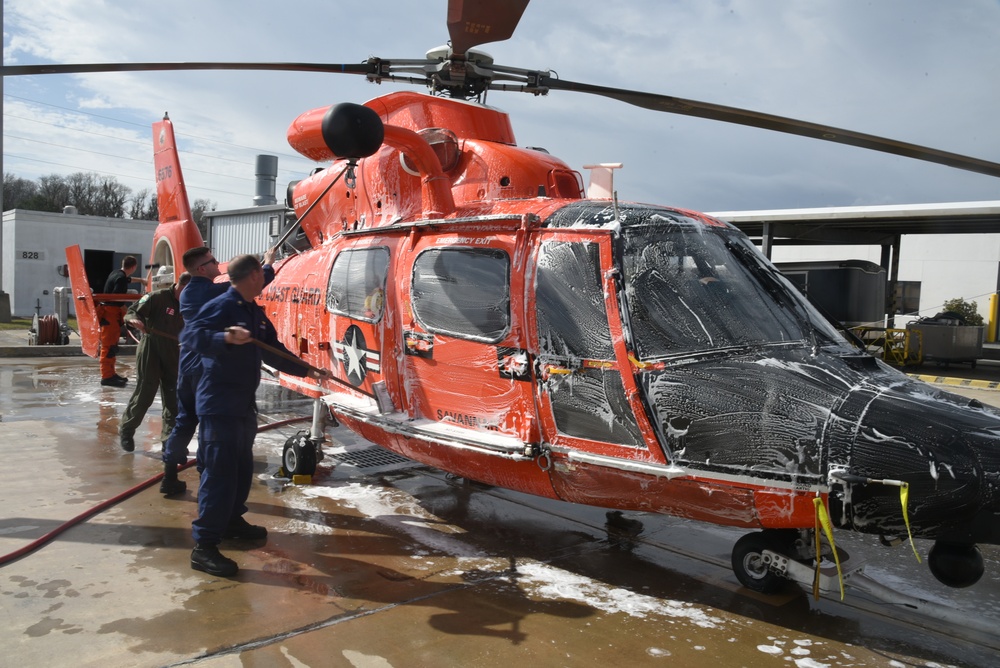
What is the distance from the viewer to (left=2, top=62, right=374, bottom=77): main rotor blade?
4715mm

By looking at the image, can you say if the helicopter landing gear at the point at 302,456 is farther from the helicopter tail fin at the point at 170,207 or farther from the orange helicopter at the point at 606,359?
the helicopter tail fin at the point at 170,207

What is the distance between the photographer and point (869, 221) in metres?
18.5

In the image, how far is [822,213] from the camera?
730 inches

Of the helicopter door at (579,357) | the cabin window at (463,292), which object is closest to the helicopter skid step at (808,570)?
the helicopter door at (579,357)

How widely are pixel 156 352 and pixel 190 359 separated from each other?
174cm

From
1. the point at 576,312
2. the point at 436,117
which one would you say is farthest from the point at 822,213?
the point at 576,312

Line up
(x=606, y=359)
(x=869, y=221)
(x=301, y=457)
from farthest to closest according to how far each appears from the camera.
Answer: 1. (x=869, y=221)
2. (x=301, y=457)
3. (x=606, y=359)

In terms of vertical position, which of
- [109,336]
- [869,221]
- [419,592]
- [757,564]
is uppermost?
[869,221]

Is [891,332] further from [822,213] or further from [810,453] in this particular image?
[810,453]

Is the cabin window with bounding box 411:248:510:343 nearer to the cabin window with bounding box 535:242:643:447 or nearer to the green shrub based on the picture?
the cabin window with bounding box 535:242:643:447

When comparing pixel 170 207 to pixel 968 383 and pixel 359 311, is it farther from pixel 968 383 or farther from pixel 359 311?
pixel 968 383

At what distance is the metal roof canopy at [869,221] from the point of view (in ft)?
55.2

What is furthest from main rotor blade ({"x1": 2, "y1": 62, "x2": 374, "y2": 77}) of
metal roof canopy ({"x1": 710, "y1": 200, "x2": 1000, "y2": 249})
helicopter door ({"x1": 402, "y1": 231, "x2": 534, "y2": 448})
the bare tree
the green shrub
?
the bare tree

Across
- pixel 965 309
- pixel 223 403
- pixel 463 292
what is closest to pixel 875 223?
pixel 463 292
